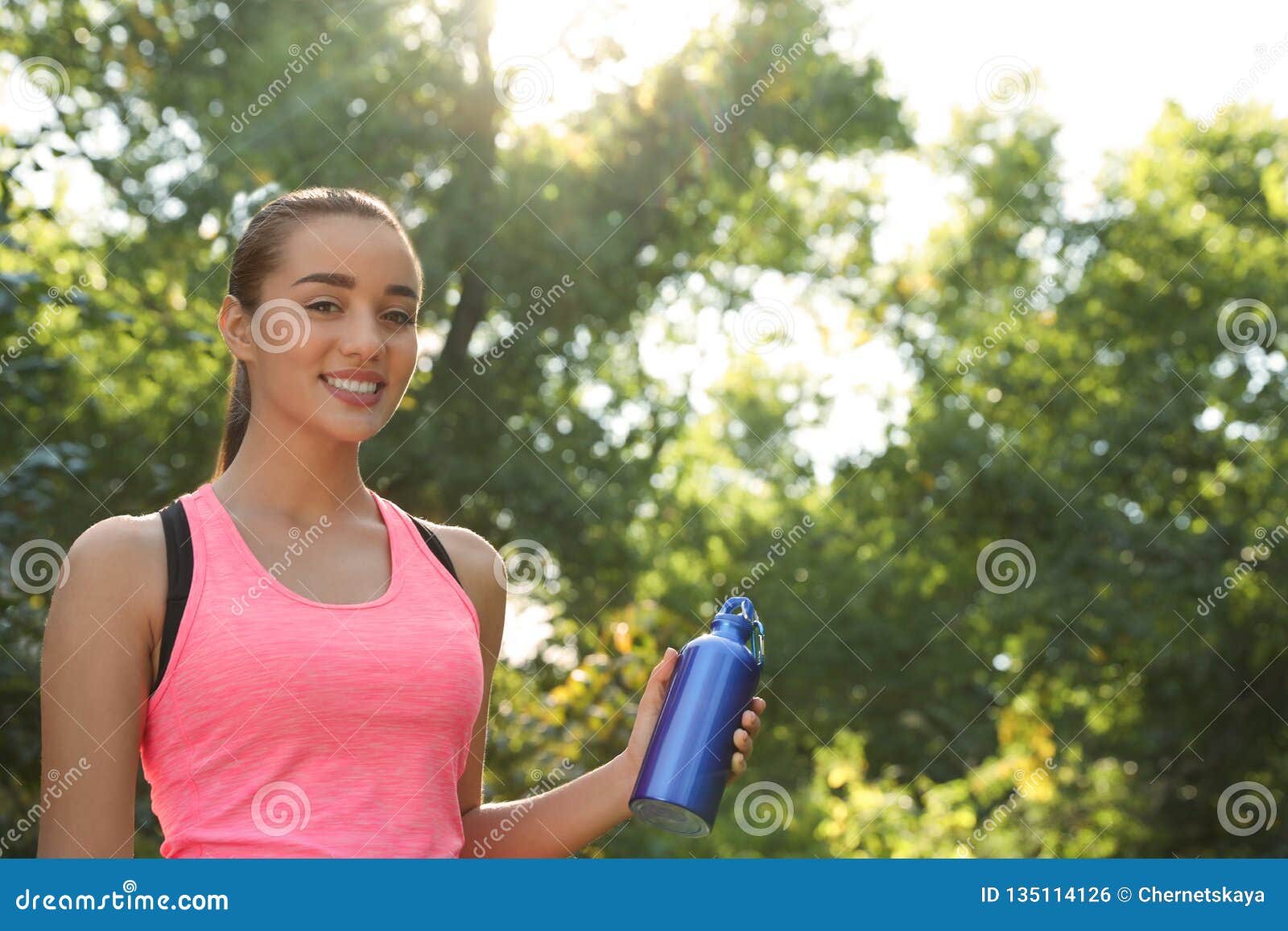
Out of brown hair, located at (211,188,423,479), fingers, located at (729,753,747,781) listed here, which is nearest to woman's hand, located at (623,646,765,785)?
fingers, located at (729,753,747,781)

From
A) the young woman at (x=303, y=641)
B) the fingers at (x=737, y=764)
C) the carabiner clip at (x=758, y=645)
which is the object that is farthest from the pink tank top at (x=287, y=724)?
the carabiner clip at (x=758, y=645)

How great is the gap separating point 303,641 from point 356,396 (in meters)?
0.41

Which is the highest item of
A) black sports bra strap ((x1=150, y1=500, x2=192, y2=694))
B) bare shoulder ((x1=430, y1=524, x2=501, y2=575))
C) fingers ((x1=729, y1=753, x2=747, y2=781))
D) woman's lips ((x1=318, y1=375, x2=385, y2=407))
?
woman's lips ((x1=318, y1=375, x2=385, y2=407))

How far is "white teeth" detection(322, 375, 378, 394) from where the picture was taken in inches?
82.2

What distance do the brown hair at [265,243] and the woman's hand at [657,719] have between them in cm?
73

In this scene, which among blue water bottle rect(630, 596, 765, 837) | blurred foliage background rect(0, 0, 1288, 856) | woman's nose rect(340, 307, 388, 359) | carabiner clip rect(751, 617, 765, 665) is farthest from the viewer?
blurred foliage background rect(0, 0, 1288, 856)

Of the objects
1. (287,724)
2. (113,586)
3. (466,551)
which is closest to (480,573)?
(466,551)

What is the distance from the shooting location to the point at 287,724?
186 cm

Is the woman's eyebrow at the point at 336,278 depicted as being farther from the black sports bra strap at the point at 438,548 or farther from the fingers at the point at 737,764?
the fingers at the point at 737,764

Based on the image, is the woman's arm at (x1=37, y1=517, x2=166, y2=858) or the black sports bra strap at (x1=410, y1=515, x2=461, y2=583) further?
the black sports bra strap at (x1=410, y1=515, x2=461, y2=583)

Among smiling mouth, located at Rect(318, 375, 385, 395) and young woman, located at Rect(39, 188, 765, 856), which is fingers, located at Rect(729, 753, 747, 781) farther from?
smiling mouth, located at Rect(318, 375, 385, 395)

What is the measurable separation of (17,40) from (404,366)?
10.8 m

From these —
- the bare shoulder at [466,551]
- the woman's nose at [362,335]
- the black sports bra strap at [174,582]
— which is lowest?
the black sports bra strap at [174,582]

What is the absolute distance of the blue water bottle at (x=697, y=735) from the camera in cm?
217
